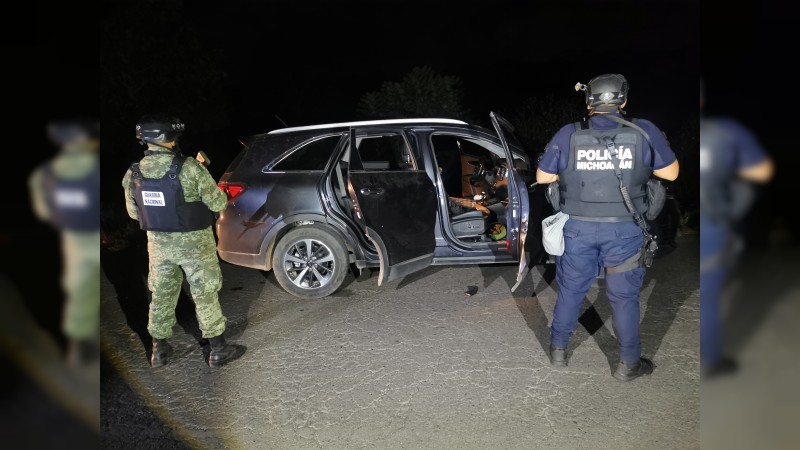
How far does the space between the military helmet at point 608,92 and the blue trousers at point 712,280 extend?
1.82 metres

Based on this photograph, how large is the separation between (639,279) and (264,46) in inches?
1088

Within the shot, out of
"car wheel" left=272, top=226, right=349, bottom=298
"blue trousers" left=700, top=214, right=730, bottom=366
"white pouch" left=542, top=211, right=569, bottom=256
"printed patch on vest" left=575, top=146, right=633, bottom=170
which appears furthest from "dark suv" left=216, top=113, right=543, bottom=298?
"blue trousers" left=700, top=214, right=730, bottom=366

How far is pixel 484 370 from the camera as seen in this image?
134 inches

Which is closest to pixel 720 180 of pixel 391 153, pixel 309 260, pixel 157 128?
pixel 157 128

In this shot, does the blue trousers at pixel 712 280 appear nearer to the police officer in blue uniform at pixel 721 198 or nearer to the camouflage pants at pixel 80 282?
the police officer in blue uniform at pixel 721 198

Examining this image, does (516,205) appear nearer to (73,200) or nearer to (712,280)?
(712,280)

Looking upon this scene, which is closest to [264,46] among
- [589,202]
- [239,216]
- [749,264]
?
[239,216]

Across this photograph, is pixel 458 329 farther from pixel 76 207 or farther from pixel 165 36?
pixel 165 36

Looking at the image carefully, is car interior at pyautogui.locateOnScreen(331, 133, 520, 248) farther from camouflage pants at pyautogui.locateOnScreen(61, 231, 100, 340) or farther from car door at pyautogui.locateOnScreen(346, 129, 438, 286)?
camouflage pants at pyautogui.locateOnScreen(61, 231, 100, 340)

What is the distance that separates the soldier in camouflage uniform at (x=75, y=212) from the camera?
43.9 inches

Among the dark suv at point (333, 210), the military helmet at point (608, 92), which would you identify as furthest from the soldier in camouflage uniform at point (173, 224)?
the military helmet at point (608, 92)

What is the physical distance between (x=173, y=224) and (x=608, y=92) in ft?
9.50

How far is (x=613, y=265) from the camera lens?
3189mm

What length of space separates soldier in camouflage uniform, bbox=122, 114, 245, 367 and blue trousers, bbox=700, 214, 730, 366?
2936 millimetres
